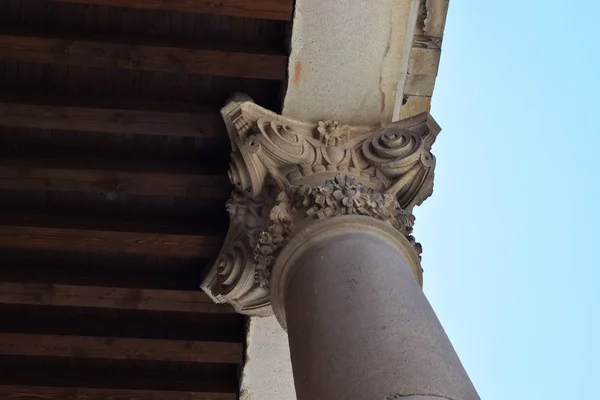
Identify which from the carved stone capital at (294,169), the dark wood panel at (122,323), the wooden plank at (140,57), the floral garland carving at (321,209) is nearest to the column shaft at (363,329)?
the floral garland carving at (321,209)

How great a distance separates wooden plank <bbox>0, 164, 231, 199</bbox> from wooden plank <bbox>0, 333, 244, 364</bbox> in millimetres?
1824

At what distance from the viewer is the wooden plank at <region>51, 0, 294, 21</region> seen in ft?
25.1

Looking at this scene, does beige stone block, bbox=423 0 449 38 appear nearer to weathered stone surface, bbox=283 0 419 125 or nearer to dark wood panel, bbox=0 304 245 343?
weathered stone surface, bbox=283 0 419 125

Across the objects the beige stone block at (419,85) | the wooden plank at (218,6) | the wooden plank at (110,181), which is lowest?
the wooden plank at (110,181)

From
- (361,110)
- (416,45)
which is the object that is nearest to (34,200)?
(361,110)

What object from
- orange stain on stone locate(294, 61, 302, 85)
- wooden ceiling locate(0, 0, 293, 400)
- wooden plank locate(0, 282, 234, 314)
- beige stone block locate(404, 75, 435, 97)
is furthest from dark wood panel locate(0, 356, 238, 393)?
beige stone block locate(404, 75, 435, 97)

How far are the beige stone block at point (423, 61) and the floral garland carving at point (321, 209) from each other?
5.26ft

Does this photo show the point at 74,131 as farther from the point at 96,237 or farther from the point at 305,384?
the point at 305,384

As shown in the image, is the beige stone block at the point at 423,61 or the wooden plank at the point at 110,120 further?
the beige stone block at the point at 423,61

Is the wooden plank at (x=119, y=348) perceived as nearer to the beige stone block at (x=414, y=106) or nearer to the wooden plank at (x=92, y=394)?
the wooden plank at (x=92, y=394)

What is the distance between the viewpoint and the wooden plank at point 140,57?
7766 mm

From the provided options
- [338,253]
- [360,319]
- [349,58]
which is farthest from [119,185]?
[360,319]

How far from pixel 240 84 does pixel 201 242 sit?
1.61m

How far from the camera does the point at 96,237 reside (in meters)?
8.69
